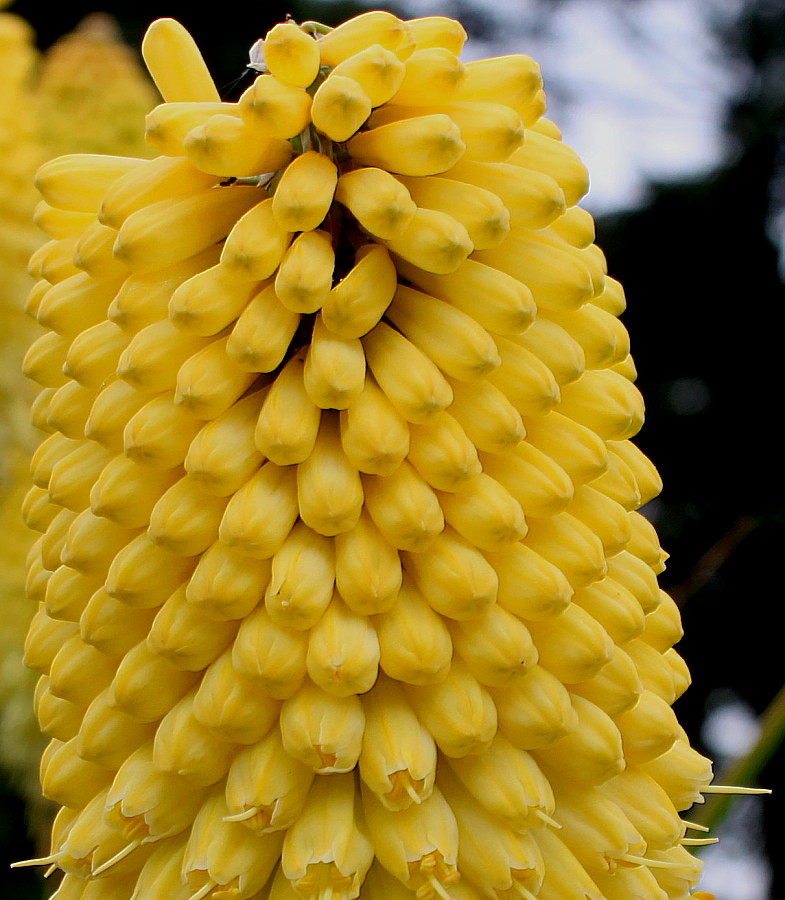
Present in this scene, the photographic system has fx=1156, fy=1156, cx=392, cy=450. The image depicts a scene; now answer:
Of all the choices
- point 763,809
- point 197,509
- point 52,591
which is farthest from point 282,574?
point 763,809

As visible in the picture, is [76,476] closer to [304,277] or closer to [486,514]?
[304,277]

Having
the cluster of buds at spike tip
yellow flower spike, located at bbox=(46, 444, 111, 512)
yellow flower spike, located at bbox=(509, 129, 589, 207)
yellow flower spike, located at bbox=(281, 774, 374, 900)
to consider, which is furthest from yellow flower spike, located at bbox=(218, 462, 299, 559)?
yellow flower spike, located at bbox=(509, 129, 589, 207)

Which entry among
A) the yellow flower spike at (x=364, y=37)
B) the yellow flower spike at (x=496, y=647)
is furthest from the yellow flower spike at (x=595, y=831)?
the yellow flower spike at (x=364, y=37)

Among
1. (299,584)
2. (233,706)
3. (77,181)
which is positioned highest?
(77,181)

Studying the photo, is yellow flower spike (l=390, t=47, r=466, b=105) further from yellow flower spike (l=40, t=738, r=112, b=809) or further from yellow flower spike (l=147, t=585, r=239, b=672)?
yellow flower spike (l=40, t=738, r=112, b=809)

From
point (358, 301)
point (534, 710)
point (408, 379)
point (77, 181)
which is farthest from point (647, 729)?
point (77, 181)
